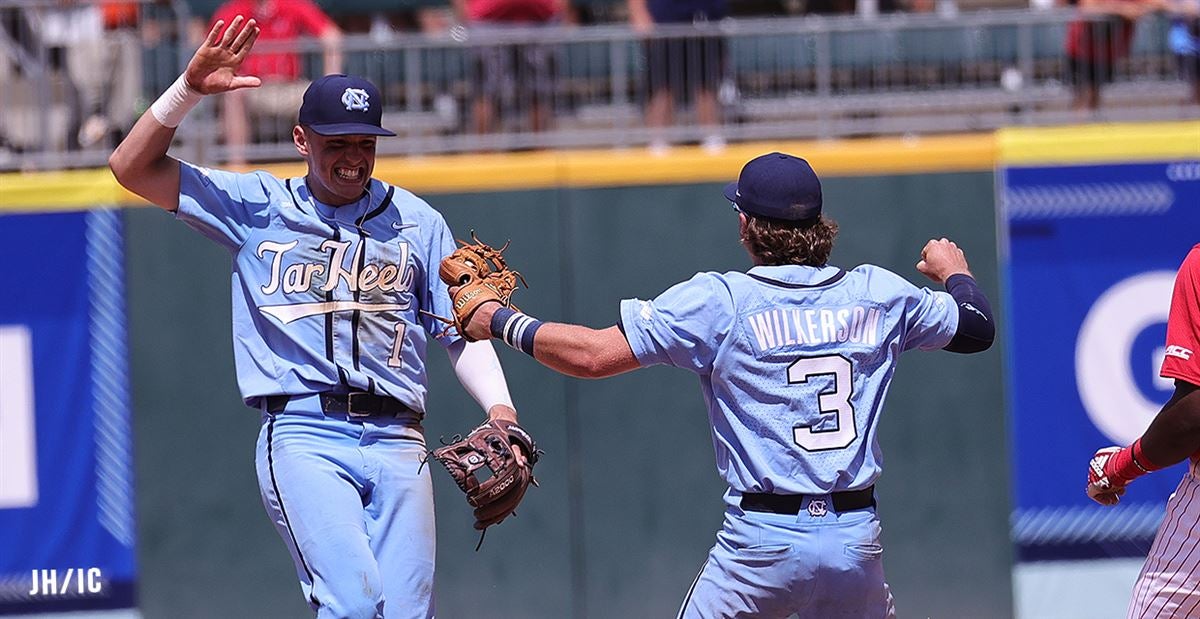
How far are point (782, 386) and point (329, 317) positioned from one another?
1.70 metres

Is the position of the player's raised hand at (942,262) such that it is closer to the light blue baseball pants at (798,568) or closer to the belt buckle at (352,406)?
the light blue baseball pants at (798,568)

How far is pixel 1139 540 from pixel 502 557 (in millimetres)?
3281

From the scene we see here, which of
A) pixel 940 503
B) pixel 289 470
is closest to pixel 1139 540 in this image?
pixel 940 503

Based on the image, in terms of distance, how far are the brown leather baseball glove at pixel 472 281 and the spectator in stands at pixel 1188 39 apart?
511 centimetres

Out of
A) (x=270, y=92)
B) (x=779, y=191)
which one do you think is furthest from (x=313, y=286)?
(x=270, y=92)

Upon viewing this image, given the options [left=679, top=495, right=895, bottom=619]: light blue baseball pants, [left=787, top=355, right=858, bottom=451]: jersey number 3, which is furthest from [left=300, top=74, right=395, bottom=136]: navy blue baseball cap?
[left=679, top=495, right=895, bottom=619]: light blue baseball pants

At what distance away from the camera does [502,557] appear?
8.02 m

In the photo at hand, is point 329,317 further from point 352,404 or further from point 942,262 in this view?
point 942,262

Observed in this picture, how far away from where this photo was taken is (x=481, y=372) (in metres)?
5.46

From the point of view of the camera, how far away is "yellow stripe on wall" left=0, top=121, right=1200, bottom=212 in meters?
7.83

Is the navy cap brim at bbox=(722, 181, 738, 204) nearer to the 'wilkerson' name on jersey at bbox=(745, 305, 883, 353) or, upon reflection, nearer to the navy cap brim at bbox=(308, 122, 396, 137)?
the 'wilkerson' name on jersey at bbox=(745, 305, 883, 353)

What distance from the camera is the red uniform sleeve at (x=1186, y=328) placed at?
14.9ft

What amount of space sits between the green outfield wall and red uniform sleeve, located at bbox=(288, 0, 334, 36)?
68.7 inches

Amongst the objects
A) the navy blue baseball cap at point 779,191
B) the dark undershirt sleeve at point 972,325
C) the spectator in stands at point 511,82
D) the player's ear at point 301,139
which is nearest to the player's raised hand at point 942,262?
the dark undershirt sleeve at point 972,325
